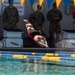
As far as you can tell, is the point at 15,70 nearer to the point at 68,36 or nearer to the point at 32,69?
the point at 32,69


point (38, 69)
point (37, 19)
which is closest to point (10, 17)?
point (37, 19)

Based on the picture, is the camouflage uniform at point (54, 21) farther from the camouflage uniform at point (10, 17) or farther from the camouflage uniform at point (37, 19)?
the camouflage uniform at point (10, 17)

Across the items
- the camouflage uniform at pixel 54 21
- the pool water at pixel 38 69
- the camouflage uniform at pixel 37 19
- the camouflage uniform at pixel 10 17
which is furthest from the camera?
the camouflage uniform at pixel 54 21

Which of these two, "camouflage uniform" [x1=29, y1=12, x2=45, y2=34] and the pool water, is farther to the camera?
"camouflage uniform" [x1=29, y1=12, x2=45, y2=34]

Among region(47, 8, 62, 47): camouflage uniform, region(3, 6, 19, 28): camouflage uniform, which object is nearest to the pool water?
region(3, 6, 19, 28): camouflage uniform

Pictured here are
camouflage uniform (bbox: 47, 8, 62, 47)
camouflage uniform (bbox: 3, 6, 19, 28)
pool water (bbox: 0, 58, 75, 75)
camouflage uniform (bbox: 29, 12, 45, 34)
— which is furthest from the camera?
camouflage uniform (bbox: 47, 8, 62, 47)

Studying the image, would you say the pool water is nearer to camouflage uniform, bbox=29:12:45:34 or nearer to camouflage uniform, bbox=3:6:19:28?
camouflage uniform, bbox=3:6:19:28

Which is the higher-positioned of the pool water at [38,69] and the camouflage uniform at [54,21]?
the camouflage uniform at [54,21]

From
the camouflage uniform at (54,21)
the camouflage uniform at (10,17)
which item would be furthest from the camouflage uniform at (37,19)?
the camouflage uniform at (10,17)

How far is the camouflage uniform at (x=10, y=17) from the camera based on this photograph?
52.3 ft

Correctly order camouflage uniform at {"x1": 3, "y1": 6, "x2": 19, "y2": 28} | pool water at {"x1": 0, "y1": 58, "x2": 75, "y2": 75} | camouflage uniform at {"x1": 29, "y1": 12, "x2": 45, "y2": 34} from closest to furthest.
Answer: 1. pool water at {"x1": 0, "y1": 58, "x2": 75, "y2": 75}
2. camouflage uniform at {"x1": 3, "y1": 6, "x2": 19, "y2": 28}
3. camouflage uniform at {"x1": 29, "y1": 12, "x2": 45, "y2": 34}

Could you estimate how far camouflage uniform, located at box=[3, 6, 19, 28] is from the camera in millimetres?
15953

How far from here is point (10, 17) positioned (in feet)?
52.7

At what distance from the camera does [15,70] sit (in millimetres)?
8672
